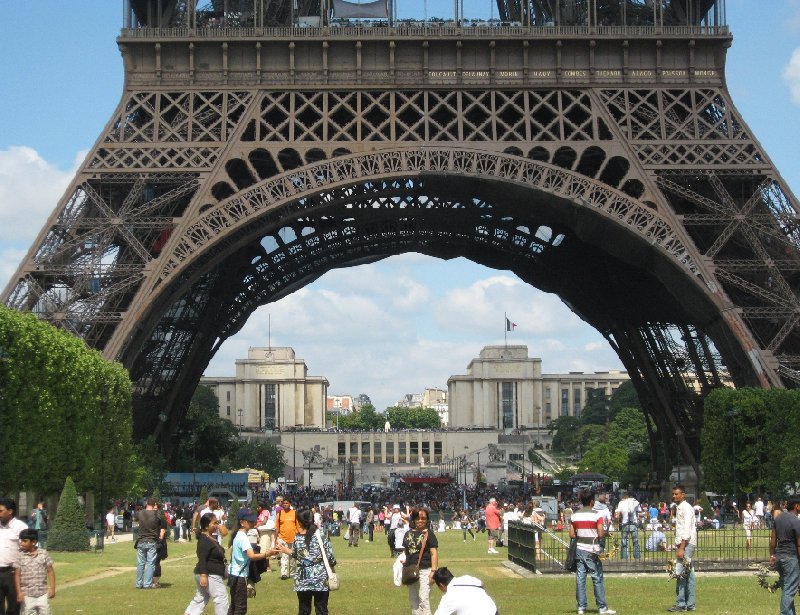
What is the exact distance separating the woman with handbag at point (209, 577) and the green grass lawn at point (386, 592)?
4419mm

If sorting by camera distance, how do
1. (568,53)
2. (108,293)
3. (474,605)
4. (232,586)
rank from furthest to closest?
(568,53)
(108,293)
(232,586)
(474,605)

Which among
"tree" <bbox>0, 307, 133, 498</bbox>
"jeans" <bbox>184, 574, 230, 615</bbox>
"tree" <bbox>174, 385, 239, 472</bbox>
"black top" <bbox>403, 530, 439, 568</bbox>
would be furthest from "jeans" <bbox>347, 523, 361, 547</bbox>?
"tree" <bbox>174, 385, 239, 472</bbox>

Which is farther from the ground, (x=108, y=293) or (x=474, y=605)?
(x=108, y=293)

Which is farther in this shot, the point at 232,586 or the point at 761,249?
the point at 761,249

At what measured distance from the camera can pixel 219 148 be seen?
55156 millimetres

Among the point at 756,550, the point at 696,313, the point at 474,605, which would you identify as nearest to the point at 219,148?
the point at 696,313

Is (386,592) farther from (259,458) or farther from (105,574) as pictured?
(259,458)

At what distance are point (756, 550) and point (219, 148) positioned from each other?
2826cm

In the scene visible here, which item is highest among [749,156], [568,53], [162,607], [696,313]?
[568,53]

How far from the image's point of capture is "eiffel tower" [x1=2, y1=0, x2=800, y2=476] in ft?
178

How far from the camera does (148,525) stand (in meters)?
30.3

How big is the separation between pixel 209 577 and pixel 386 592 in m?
9.04

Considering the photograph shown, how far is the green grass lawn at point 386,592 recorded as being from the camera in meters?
25.5

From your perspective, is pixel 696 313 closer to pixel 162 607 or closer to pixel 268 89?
pixel 268 89
